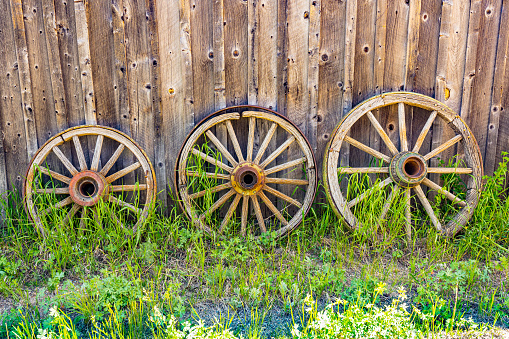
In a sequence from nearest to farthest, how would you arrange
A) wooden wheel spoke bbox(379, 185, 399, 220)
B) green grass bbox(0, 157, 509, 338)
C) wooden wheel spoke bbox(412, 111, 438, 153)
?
green grass bbox(0, 157, 509, 338) → wooden wheel spoke bbox(379, 185, 399, 220) → wooden wheel spoke bbox(412, 111, 438, 153)

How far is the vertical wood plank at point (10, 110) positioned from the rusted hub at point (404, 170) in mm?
3220

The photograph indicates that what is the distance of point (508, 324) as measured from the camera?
2.12m

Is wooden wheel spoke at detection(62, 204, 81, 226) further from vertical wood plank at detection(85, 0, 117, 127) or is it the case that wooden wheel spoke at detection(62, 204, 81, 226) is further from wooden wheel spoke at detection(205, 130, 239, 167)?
wooden wheel spoke at detection(205, 130, 239, 167)

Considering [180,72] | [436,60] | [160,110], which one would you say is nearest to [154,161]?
[160,110]

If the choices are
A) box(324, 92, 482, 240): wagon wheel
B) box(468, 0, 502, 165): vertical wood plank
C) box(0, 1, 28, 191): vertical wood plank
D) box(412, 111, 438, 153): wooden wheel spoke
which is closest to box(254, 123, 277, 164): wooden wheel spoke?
box(324, 92, 482, 240): wagon wheel

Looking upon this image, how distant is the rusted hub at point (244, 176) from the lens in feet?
9.57

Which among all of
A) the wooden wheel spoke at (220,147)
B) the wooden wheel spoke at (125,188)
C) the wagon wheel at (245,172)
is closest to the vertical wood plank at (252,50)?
the wagon wheel at (245,172)

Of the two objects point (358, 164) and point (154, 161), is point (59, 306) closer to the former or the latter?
point (154, 161)

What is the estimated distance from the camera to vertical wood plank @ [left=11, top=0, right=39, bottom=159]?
2.92 metres

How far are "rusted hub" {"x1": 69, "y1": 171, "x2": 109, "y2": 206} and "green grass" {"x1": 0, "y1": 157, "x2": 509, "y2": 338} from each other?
0.19 meters

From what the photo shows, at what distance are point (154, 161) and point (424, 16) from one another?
2679 mm

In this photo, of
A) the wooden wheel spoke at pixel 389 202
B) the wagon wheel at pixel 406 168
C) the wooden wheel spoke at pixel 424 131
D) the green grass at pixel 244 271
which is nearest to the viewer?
the green grass at pixel 244 271

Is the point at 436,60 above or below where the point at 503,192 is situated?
above

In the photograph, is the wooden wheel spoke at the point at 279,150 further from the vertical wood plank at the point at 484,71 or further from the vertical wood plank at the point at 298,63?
the vertical wood plank at the point at 484,71
